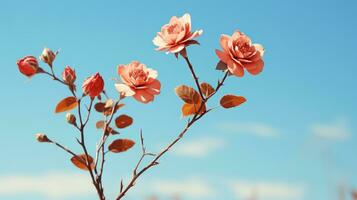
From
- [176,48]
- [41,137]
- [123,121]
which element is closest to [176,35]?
[176,48]

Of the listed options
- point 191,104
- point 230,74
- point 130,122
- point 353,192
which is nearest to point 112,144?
point 130,122

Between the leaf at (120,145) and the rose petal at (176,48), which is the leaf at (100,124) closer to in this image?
the leaf at (120,145)

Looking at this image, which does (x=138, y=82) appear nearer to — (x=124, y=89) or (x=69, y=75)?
(x=124, y=89)

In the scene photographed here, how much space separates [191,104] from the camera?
111 cm

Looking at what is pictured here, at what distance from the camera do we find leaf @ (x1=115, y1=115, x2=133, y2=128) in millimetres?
1154

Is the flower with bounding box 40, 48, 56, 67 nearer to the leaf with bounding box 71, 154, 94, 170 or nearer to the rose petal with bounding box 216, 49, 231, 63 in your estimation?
the leaf with bounding box 71, 154, 94, 170

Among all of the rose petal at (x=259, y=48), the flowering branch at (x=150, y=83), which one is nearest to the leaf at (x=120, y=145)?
the flowering branch at (x=150, y=83)

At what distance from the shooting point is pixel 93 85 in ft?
3.55

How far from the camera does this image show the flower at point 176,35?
1.04 metres

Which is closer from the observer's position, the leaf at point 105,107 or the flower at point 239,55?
the flower at point 239,55

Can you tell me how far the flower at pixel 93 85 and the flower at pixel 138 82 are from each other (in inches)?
1.3

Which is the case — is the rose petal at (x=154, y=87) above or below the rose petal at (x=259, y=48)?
below

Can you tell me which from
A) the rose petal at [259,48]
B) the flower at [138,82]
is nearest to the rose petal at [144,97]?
the flower at [138,82]

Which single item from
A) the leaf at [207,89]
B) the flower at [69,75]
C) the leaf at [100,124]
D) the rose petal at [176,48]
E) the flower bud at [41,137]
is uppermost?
the rose petal at [176,48]
